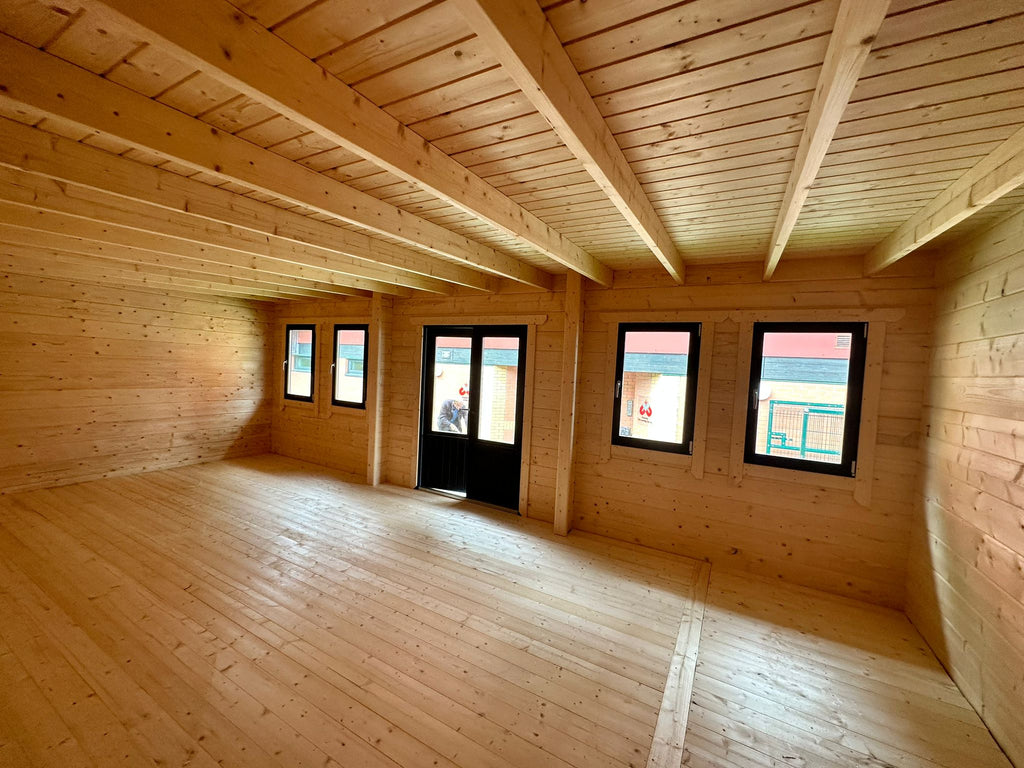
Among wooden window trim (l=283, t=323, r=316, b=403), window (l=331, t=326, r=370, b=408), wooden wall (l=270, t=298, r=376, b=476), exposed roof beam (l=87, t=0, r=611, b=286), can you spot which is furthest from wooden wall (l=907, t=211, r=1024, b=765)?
wooden window trim (l=283, t=323, r=316, b=403)

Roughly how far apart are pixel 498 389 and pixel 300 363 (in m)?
3.68

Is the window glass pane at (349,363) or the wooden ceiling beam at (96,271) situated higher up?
the wooden ceiling beam at (96,271)

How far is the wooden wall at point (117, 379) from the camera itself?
419cm

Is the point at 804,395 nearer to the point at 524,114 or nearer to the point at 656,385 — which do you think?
the point at 656,385

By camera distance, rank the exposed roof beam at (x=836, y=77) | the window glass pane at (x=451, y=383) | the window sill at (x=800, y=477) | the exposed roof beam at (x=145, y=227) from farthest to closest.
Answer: the window glass pane at (x=451, y=383) < the window sill at (x=800, y=477) < the exposed roof beam at (x=145, y=227) < the exposed roof beam at (x=836, y=77)

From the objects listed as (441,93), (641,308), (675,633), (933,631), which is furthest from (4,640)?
(933,631)

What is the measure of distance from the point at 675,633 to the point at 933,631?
5.25 ft

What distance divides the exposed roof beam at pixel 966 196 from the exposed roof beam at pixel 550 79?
137 cm

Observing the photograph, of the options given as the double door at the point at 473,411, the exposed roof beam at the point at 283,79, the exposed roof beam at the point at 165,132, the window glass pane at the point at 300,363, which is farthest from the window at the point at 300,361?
the exposed roof beam at the point at 283,79

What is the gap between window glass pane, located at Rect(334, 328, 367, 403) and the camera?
5566 millimetres

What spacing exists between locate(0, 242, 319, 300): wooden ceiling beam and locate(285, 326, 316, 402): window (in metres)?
1.20

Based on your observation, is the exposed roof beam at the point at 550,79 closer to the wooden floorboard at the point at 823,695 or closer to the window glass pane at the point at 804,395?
the window glass pane at the point at 804,395

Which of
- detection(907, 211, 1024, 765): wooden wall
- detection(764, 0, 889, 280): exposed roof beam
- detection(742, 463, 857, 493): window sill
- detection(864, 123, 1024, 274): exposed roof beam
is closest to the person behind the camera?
detection(764, 0, 889, 280): exposed roof beam

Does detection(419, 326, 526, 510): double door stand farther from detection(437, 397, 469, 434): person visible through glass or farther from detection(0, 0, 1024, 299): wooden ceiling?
detection(0, 0, 1024, 299): wooden ceiling
